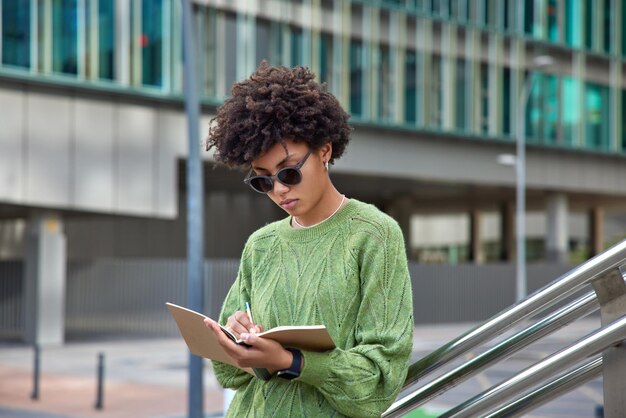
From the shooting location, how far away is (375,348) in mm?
2359

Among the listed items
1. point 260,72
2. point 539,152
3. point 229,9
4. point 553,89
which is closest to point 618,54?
point 553,89

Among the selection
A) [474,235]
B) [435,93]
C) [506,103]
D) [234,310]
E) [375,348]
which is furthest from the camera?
[474,235]

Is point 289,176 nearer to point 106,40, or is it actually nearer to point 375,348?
point 375,348

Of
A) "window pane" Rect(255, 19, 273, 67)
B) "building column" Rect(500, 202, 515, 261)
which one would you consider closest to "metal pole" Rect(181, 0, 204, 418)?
"window pane" Rect(255, 19, 273, 67)

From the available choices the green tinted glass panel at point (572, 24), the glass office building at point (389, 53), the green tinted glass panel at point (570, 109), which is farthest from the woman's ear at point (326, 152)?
the green tinted glass panel at point (572, 24)

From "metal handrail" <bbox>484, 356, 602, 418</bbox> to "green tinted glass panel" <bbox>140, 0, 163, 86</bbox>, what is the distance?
23535 mm

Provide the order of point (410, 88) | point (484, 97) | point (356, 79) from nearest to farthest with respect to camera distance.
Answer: point (356, 79) → point (410, 88) → point (484, 97)

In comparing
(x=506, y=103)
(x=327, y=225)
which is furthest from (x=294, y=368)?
(x=506, y=103)

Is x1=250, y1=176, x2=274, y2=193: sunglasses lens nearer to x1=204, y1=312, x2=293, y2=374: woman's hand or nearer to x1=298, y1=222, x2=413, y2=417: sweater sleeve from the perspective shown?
x1=298, y1=222, x2=413, y2=417: sweater sleeve

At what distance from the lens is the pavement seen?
529 inches

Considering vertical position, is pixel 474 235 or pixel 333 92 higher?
pixel 333 92

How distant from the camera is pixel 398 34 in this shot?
31641mm

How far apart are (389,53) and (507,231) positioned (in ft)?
48.8

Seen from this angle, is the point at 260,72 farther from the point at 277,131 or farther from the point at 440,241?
the point at 440,241
